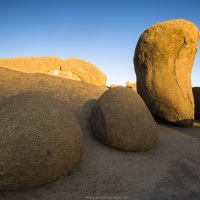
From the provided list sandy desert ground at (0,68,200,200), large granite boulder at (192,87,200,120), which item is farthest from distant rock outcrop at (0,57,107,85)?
sandy desert ground at (0,68,200,200)

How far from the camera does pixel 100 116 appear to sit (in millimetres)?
4742

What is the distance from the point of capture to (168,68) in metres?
6.86

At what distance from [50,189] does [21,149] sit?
673 millimetres

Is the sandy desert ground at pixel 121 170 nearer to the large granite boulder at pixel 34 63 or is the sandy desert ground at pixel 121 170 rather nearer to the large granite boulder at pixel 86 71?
the large granite boulder at pixel 86 71

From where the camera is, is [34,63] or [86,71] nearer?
[34,63]

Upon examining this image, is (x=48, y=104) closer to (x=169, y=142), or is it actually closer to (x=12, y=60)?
(x=169, y=142)

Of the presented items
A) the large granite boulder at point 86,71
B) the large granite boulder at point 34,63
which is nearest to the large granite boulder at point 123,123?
the large granite boulder at point 86,71

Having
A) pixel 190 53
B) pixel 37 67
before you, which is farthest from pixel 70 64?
pixel 190 53

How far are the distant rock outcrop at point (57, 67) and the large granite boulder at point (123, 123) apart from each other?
16.3 m

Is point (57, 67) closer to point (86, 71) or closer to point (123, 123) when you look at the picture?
point (86, 71)

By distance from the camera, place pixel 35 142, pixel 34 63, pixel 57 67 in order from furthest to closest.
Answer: pixel 57 67 < pixel 34 63 < pixel 35 142

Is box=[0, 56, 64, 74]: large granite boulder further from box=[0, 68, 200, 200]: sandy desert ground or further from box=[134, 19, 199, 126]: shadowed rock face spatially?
box=[134, 19, 199, 126]: shadowed rock face

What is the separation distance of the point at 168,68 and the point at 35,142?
5121 millimetres

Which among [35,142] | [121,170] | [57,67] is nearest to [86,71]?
[57,67]
